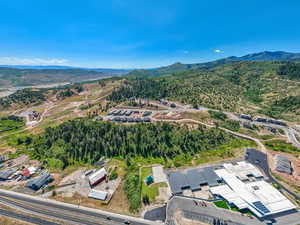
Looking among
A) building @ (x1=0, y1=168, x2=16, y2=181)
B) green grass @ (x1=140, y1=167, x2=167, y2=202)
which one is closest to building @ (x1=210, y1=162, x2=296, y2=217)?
green grass @ (x1=140, y1=167, x2=167, y2=202)

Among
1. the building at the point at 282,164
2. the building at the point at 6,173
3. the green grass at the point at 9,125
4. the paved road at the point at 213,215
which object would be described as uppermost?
the building at the point at 282,164

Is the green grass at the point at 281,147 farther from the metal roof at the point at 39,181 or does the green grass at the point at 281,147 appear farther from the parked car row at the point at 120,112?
the metal roof at the point at 39,181

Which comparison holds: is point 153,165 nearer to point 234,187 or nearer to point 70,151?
point 234,187

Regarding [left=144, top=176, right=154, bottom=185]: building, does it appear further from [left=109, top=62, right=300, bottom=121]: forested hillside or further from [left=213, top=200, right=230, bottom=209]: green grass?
[left=109, top=62, right=300, bottom=121]: forested hillside

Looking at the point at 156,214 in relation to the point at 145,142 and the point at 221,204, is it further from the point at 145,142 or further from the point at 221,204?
the point at 145,142

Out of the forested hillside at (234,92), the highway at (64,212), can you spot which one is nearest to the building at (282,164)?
the highway at (64,212)
